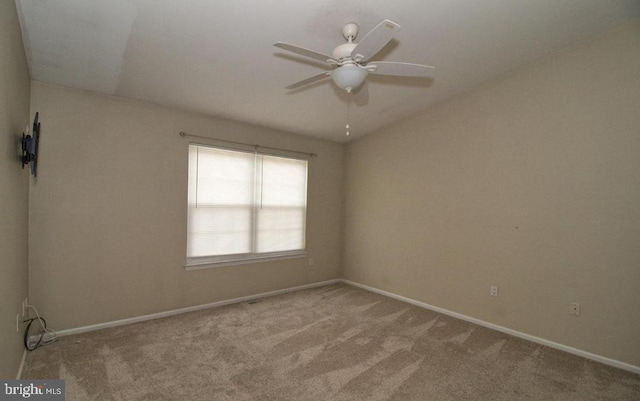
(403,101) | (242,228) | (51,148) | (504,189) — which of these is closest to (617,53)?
(504,189)

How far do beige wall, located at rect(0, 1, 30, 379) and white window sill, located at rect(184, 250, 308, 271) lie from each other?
5.11 ft

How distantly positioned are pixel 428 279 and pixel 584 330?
5.33 feet

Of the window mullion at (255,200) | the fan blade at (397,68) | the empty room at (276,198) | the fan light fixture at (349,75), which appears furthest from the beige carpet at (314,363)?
the fan blade at (397,68)

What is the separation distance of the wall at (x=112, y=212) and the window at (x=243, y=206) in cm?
17

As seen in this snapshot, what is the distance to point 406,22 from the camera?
2.49 metres

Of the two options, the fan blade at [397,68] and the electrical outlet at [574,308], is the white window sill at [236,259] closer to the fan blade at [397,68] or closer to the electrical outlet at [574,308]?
the fan blade at [397,68]

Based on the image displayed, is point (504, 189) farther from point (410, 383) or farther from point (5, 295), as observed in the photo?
point (5, 295)

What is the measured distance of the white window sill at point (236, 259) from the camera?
3.78 metres

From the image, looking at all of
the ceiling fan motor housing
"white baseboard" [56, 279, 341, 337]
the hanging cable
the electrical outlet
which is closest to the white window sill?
"white baseboard" [56, 279, 341, 337]

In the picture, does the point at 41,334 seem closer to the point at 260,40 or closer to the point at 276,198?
the point at 276,198

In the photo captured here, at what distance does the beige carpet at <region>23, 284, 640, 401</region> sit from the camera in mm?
2229

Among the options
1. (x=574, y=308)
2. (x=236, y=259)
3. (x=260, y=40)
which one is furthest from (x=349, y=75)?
(x=574, y=308)

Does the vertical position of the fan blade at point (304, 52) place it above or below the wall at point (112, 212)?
above

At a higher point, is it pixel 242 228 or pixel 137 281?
pixel 242 228
